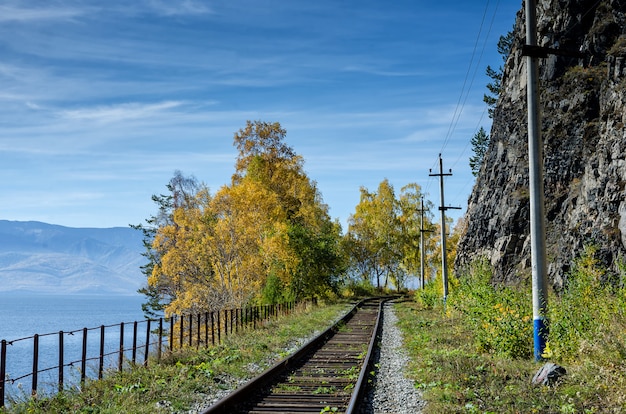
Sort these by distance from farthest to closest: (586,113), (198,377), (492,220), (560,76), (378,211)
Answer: (378,211), (492,220), (560,76), (586,113), (198,377)

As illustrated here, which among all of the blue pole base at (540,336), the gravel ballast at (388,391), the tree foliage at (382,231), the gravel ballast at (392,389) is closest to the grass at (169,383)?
the gravel ballast at (388,391)

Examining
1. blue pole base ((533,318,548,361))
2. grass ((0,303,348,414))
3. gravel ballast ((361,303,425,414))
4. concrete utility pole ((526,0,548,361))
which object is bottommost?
gravel ballast ((361,303,425,414))

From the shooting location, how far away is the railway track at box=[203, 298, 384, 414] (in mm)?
9633

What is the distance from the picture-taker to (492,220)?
33.0 metres

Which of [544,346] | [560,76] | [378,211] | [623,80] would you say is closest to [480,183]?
[560,76]

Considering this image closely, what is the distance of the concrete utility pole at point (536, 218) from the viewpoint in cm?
1273

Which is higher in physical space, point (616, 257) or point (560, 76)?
point (560, 76)

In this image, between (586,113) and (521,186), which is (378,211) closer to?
(521,186)

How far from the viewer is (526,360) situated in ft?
43.6

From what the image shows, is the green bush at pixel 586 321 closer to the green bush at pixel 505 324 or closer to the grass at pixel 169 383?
the green bush at pixel 505 324

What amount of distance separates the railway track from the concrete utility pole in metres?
3.62

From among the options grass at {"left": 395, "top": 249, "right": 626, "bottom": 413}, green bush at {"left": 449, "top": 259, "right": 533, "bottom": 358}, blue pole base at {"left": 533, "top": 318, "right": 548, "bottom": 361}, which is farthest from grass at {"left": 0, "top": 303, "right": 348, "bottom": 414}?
blue pole base at {"left": 533, "top": 318, "right": 548, "bottom": 361}

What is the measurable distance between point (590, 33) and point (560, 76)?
111 inches

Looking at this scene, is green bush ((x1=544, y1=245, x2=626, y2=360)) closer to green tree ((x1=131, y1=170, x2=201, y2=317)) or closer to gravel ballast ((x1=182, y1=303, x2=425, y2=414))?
gravel ballast ((x1=182, y1=303, x2=425, y2=414))
